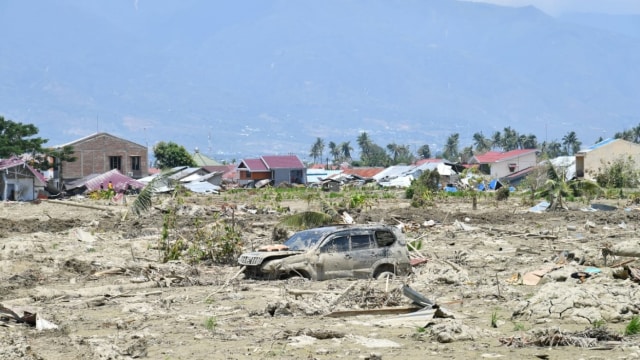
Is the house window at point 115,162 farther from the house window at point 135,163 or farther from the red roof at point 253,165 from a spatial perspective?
the red roof at point 253,165

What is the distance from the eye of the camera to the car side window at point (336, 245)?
65.1 feet

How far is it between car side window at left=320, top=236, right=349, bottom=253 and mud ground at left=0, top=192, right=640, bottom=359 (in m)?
0.98

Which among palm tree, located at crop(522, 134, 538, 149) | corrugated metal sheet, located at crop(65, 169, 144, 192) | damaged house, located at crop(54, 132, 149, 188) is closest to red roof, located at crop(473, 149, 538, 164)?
damaged house, located at crop(54, 132, 149, 188)

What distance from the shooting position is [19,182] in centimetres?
6844

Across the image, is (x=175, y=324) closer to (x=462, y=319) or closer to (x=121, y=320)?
(x=121, y=320)

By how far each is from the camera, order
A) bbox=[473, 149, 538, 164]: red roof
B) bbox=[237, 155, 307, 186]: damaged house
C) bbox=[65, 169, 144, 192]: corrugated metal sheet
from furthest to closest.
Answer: bbox=[237, 155, 307, 186]: damaged house → bbox=[473, 149, 538, 164]: red roof → bbox=[65, 169, 144, 192]: corrugated metal sheet

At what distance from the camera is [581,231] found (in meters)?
34.3

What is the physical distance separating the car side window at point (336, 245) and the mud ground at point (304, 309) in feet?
3.21

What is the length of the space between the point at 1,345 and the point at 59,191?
6907 centimetres

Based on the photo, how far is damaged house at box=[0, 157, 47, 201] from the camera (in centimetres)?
6725

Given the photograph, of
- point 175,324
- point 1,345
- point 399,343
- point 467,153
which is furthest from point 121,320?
point 467,153

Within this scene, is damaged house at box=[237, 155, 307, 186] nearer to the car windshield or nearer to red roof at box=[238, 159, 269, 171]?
red roof at box=[238, 159, 269, 171]

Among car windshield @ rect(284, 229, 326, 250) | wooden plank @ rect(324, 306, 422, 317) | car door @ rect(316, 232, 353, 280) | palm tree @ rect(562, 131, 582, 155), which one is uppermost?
palm tree @ rect(562, 131, 582, 155)

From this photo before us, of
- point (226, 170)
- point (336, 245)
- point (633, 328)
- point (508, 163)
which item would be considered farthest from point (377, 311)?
point (226, 170)
